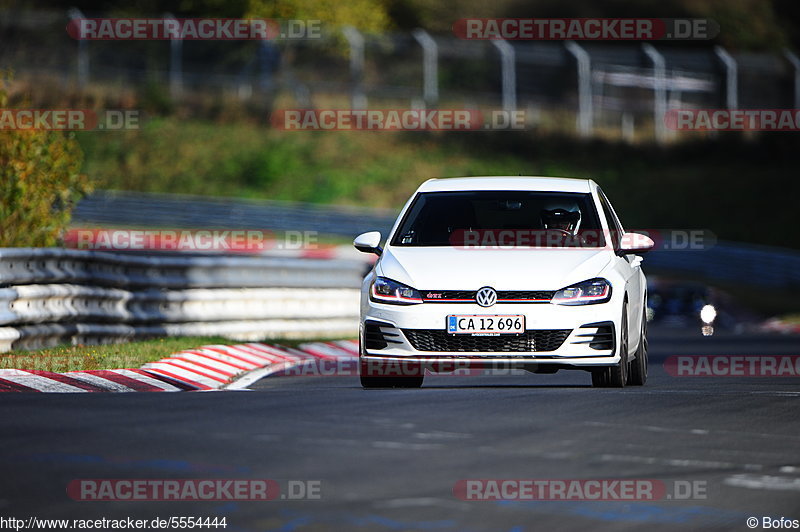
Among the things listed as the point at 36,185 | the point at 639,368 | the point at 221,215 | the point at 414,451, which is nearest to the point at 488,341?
the point at 639,368

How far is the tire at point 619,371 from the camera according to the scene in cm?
1258

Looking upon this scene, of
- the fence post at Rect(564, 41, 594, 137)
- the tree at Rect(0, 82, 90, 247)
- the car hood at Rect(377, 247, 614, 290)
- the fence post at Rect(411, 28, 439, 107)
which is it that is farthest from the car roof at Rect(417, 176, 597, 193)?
the fence post at Rect(564, 41, 594, 137)

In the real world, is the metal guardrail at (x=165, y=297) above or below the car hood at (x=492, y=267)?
below

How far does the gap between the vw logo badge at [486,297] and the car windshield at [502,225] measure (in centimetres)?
75

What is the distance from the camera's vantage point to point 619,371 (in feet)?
41.7

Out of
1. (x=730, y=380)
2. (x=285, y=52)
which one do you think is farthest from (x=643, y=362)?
(x=285, y=52)

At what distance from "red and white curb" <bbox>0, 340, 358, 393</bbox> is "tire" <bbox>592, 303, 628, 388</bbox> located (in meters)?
2.85

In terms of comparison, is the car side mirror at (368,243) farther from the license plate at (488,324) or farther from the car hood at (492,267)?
the license plate at (488,324)

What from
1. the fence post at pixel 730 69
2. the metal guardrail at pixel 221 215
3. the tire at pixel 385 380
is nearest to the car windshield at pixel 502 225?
the tire at pixel 385 380

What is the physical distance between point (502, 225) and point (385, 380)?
1.61m

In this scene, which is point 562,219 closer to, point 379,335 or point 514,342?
point 514,342

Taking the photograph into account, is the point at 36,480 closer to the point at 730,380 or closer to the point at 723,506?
the point at 723,506

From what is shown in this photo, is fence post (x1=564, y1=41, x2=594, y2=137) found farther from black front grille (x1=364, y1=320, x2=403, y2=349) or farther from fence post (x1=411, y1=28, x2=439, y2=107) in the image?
black front grille (x1=364, y1=320, x2=403, y2=349)

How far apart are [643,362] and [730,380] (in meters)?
1.33
